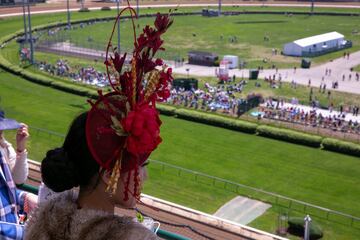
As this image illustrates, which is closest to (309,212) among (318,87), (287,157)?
(287,157)

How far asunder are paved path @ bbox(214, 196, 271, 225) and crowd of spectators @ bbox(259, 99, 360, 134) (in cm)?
1184

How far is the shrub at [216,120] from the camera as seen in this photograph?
102ft

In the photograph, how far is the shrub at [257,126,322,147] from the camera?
29.0 metres

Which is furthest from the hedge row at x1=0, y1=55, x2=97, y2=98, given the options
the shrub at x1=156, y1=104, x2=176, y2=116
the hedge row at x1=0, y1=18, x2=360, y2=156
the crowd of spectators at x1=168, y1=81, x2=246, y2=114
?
the crowd of spectators at x1=168, y1=81, x2=246, y2=114

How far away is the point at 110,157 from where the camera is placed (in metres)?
2.78

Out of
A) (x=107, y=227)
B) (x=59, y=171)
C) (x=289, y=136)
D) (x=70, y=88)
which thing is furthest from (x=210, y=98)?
(x=107, y=227)

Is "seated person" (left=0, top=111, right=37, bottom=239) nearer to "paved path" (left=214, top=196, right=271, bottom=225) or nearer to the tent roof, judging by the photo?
"paved path" (left=214, top=196, right=271, bottom=225)

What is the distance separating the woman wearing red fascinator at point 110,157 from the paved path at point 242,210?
1726 cm

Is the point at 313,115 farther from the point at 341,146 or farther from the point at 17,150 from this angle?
the point at 17,150

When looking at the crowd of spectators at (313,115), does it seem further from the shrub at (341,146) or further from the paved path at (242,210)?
the paved path at (242,210)

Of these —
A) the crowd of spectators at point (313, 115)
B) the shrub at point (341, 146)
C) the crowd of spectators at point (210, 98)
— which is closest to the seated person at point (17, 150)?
the shrub at point (341, 146)

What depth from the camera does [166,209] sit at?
7.79 meters

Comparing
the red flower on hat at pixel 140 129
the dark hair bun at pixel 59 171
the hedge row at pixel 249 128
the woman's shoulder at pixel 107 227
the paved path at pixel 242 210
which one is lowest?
the paved path at pixel 242 210

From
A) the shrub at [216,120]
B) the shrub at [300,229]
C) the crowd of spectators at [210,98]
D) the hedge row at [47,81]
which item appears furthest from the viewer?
the hedge row at [47,81]
